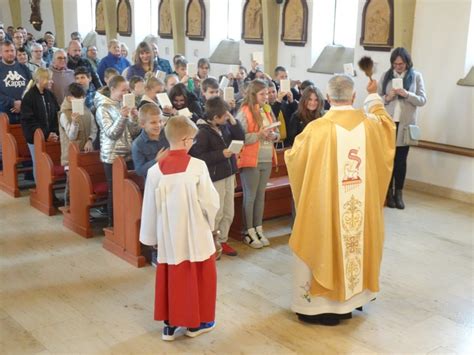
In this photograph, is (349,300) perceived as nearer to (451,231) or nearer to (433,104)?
(451,231)

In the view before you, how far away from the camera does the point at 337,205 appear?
3969 mm

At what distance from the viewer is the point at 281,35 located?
412 inches

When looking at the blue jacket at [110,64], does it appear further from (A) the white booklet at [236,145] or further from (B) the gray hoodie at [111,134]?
(A) the white booklet at [236,145]

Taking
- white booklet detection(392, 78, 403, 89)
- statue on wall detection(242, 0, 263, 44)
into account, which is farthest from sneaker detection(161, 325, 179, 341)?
statue on wall detection(242, 0, 263, 44)

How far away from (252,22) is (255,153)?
610 centimetres

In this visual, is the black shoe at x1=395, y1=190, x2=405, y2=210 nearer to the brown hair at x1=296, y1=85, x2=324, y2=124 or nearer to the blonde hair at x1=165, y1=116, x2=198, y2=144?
the brown hair at x1=296, y1=85, x2=324, y2=124

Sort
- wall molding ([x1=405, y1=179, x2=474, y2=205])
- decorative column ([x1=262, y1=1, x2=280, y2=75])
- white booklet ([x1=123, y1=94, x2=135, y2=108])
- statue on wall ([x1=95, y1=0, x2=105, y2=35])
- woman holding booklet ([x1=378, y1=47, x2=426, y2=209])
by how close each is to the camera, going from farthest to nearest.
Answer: statue on wall ([x1=95, y1=0, x2=105, y2=35]) < decorative column ([x1=262, y1=1, x2=280, y2=75]) < wall molding ([x1=405, y1=179, x2=474, y2=205]) < woman holding booklet ([x1=378, y1=47, x2=426, y2=209]) < white booklet ([x1=123, y1=94, x2=135, y2=108])

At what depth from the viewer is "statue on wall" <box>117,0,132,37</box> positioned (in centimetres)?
1436

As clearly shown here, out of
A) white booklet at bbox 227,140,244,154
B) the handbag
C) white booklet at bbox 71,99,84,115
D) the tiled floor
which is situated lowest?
the tiled floor

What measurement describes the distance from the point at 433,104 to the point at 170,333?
5.40 m

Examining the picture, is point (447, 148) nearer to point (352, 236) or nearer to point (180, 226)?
point (352, 236)

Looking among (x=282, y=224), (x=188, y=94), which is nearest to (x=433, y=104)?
(x=282, y=224)

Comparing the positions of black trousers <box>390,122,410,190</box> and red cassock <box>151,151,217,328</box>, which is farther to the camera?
black trousers <box>390,122,410,190</box>

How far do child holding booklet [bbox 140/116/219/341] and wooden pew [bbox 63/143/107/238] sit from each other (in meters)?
2.20
